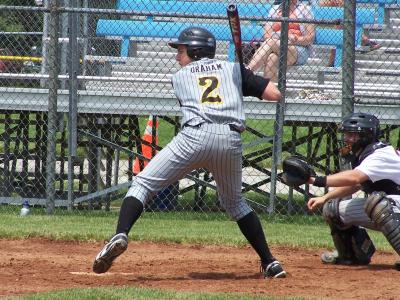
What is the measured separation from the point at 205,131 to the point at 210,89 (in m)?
0.31

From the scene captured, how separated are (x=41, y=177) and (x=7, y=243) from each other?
4.53 meters

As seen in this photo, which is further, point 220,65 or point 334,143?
point 334,143

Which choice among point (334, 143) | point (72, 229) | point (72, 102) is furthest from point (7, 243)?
point (334, 143)

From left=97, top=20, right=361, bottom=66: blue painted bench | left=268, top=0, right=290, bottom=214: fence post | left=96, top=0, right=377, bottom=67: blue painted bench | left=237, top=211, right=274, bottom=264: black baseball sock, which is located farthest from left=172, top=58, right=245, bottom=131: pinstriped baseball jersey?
left=97, top=20, right=361, bottom=66: blue painted bench

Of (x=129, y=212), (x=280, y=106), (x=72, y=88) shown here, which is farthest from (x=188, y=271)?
(x=72, y=88)

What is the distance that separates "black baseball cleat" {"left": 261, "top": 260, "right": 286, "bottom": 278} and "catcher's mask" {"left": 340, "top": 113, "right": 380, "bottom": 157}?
114 centimetres

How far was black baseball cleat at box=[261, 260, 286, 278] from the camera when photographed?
721 cm

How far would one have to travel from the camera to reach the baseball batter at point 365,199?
24.2 feet

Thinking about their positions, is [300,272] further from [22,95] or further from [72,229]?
[22,95]

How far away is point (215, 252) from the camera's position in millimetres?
8867

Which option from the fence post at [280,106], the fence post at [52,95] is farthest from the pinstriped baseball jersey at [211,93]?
the fence post at [52,95]

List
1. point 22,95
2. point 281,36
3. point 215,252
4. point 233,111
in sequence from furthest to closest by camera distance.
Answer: point 22,95 → point 281,36 → point 215,252 → point 233,111

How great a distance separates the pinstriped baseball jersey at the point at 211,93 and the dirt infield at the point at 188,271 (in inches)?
44.4

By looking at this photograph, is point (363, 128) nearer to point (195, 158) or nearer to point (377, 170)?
point (377, 170)
